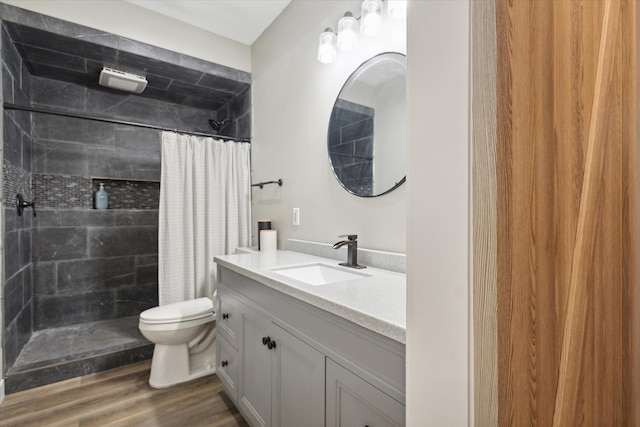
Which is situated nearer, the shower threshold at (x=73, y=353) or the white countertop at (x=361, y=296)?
the white countertop at (x=361, y=296)

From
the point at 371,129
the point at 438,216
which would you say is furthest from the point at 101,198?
the point at 438,216

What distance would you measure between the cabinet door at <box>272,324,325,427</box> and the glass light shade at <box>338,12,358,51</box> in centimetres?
145

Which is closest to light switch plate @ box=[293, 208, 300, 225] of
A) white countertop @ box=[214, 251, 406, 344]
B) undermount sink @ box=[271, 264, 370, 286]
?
undermount sink @ box=[271, 264, 370, 286]

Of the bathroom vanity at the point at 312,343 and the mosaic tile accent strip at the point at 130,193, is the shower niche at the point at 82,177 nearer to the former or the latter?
the mosaic tile accent strip at the point at 130,193

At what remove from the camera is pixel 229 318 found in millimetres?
1757

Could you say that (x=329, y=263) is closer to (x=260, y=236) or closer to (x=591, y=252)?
(x=260, y=236)

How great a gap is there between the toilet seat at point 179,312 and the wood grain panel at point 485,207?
193cm

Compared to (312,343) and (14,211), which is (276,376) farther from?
(14,211)

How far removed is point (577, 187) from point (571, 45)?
24cm

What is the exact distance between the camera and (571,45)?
0.52 m

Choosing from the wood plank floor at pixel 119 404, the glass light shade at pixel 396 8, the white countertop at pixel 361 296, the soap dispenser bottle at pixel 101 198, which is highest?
the glass light shade at pixel 396 8

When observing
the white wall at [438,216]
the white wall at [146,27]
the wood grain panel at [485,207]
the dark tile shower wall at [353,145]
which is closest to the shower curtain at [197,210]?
the white wall at [146,27]

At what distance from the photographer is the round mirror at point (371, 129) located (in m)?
1.51

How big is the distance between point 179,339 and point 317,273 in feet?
3.54
